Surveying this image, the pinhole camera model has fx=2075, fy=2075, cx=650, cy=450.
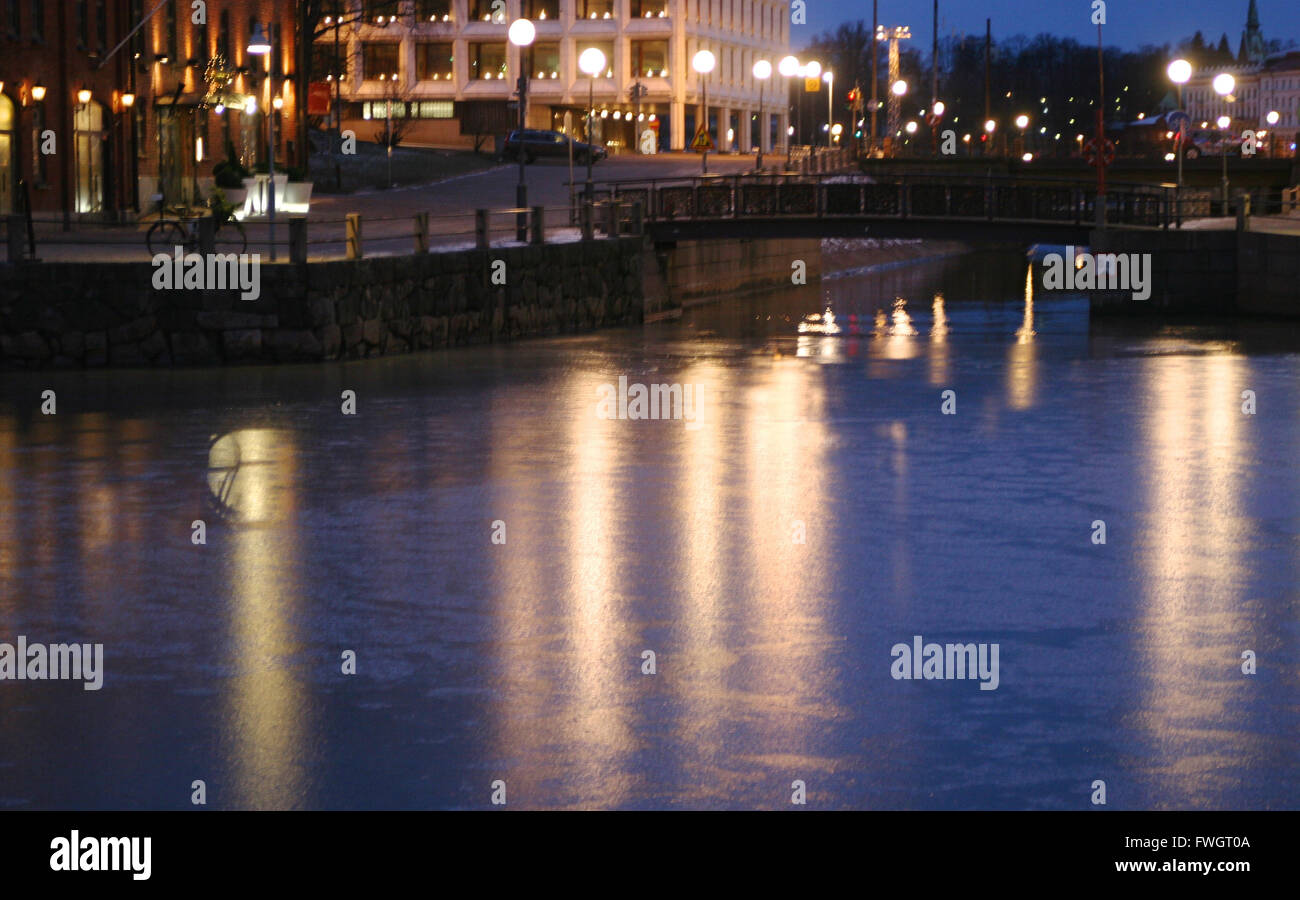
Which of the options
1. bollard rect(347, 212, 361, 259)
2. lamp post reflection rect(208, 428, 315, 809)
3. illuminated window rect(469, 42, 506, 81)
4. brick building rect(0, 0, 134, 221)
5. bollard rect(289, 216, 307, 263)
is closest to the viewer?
lamp post reflection rect(208, 428, 315, 809)

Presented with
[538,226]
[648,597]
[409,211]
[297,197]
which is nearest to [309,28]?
[409,211]

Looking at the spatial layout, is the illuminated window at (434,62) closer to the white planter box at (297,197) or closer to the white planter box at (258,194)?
the white planter box at (258,194)

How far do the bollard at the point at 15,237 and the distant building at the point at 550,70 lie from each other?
241 feet

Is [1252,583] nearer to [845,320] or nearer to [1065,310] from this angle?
[845,320]

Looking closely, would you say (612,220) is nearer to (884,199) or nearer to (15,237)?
(884,199)

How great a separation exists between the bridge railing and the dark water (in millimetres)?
20012

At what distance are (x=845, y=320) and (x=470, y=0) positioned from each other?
73854mm

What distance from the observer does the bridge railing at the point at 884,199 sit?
41.8 metres

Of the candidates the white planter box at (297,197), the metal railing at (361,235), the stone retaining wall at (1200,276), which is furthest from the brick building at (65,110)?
the stone retaining wall at (1200,276)

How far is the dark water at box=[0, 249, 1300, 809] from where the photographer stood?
805cm

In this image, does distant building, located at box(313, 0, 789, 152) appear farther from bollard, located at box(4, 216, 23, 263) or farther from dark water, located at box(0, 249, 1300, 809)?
dark water, located at box(0, 249, 1300, 809)

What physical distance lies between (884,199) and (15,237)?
21.3m

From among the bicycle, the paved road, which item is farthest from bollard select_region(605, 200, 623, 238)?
the bicycle
